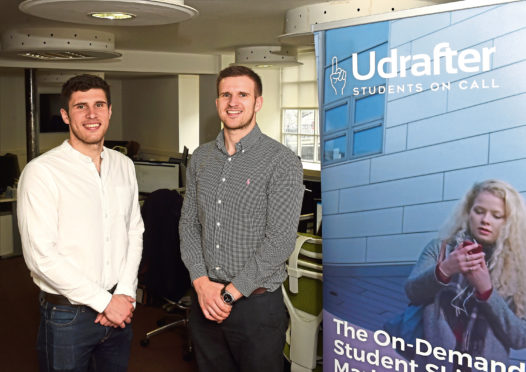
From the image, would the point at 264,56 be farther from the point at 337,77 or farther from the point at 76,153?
the point at 76,153

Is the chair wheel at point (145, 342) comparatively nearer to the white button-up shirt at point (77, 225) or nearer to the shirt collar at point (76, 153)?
the white button-up shirt at point (77, 225)

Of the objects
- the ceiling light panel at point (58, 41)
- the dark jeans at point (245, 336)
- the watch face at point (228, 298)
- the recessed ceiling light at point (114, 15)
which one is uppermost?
the ceiling light panel at point (58, 41)

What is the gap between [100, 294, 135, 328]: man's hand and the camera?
2.07 metres

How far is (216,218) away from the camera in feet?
7.30

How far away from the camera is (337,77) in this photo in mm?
2273

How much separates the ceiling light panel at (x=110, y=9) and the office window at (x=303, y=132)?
22.1ft

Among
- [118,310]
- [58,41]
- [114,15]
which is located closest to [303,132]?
[58,41]

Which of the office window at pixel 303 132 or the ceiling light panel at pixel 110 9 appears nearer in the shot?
the ceiling light panel at pixel 110 9

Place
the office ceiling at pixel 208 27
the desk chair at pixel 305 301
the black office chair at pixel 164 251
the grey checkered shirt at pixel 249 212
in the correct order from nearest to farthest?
1. the grey checkered shirt at pixel 249 212
2. the desk chair at pixel 305 301
3. the black office chair at pixel 164 251
4. the office ceiling at pixel 208 27

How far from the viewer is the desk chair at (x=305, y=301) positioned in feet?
9.93

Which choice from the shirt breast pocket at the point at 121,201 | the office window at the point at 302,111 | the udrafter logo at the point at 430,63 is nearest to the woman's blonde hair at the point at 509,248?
the udrafter logo at the point at 430,63

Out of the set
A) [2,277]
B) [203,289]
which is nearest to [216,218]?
[203,289]

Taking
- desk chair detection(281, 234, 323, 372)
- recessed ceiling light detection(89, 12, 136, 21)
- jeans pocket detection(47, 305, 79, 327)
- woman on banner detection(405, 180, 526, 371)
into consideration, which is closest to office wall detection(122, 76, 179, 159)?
recessed ceiling light detection(89, 12, 136, 21)

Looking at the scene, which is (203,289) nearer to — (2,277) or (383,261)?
(383,261)
